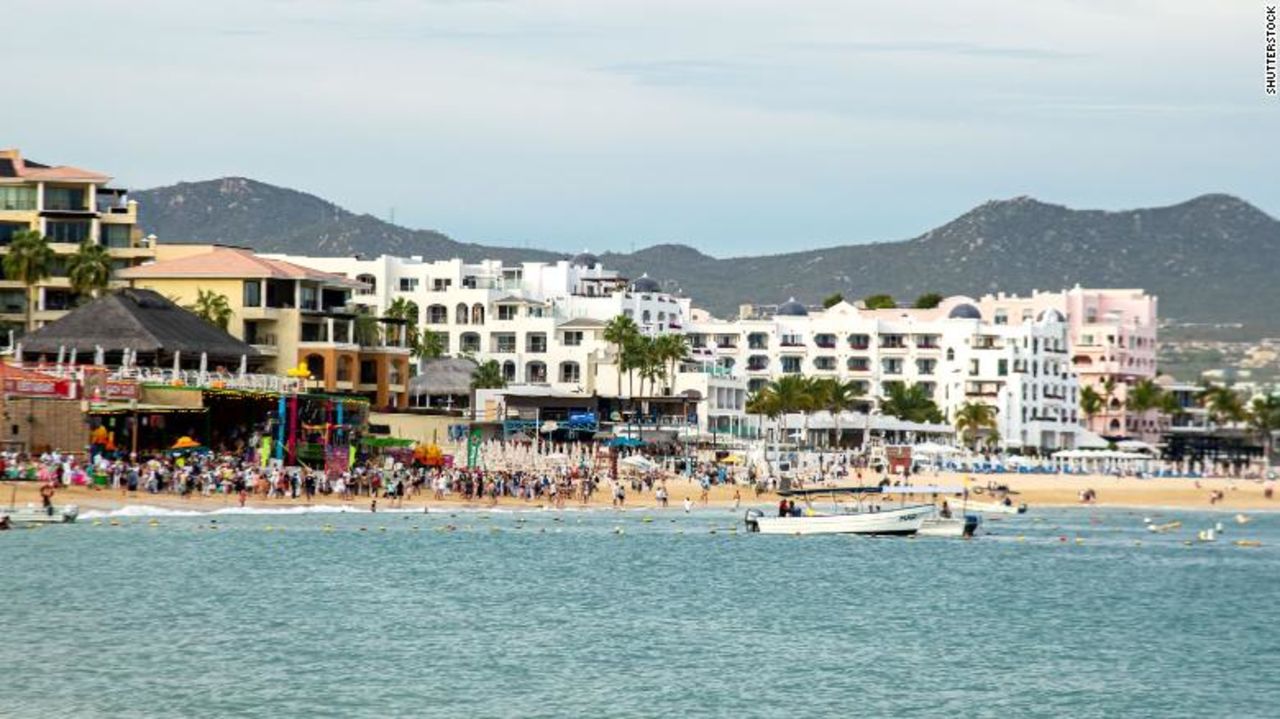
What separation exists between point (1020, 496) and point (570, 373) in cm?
4509

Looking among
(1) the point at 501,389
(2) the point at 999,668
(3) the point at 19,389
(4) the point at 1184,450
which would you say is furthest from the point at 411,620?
(4) the point at 1184,450

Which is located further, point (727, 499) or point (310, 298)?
point (310, 298)

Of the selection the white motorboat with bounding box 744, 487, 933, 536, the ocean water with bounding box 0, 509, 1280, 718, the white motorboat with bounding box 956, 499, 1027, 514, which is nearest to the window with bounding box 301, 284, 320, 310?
the ocean water with bounding box 0, 509, 1280, 718

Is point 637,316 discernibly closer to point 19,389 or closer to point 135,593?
point 19,389

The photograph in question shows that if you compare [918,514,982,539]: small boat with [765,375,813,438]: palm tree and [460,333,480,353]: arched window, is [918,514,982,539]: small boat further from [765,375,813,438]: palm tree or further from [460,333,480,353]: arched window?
[460,333,480,353]: arched window

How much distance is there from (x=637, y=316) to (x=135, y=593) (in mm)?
124667

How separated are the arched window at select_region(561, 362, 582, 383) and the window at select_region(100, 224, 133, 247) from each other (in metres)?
42.5

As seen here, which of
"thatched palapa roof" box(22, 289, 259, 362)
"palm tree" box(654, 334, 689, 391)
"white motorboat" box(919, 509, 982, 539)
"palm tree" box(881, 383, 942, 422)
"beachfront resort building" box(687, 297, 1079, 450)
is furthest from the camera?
"beachfront resort building" box(687, 297, 1079, 450)

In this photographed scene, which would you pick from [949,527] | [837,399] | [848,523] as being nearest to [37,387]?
[848,523]

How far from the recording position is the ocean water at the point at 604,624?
44062 mm

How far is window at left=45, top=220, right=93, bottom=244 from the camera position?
434 feet

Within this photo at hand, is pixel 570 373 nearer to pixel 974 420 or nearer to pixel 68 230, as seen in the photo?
pixel 974 420

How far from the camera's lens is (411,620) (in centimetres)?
5675

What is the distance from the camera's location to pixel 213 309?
124 meters
